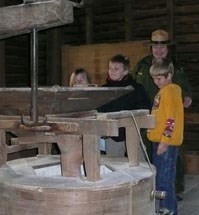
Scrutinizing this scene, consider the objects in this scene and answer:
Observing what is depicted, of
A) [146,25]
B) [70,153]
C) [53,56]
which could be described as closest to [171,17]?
[146,25]

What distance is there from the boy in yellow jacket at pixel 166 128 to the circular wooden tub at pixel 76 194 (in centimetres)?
115

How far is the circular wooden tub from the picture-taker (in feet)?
8.94

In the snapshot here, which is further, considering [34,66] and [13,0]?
[13,0]

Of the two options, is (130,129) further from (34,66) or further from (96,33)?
(96,33)

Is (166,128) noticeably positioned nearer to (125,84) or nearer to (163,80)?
(163,80)

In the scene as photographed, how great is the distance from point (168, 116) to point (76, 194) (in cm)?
163

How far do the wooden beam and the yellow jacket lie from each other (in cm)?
170

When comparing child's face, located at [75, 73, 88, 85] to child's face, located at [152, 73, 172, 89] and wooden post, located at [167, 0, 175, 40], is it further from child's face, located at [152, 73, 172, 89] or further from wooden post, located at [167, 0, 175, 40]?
wooden post, located at [167, 0, 175, 40]

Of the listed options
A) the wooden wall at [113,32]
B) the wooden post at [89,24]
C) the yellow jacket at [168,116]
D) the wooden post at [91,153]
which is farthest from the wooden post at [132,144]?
the wooden post at [89,24]

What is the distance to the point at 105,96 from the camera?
304cm

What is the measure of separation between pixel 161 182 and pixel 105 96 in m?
1.53

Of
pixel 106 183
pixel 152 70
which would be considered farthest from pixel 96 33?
pixel 106 183

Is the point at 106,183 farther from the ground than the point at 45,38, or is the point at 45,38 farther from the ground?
the point at 45,38

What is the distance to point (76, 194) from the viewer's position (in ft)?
8.92
